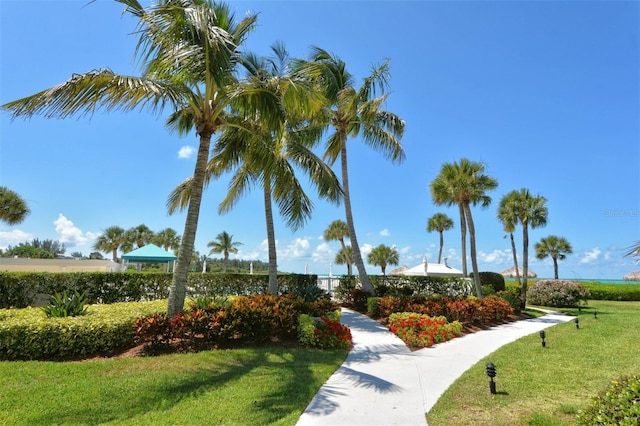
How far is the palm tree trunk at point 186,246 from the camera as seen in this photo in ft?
23.7

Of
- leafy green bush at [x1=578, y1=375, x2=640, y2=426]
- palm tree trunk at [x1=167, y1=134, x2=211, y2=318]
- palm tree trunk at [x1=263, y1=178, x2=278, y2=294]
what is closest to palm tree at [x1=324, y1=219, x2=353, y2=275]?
palm tree trunk at [x1=263, y1=178, x2=278, y2=294]

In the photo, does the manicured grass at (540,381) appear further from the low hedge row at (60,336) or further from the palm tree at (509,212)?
the palm tree at (509,212)

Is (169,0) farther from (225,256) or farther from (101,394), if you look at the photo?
(225,256)

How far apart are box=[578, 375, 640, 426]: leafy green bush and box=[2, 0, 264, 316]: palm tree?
22.6ft

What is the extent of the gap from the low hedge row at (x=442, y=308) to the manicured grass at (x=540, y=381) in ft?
6.18

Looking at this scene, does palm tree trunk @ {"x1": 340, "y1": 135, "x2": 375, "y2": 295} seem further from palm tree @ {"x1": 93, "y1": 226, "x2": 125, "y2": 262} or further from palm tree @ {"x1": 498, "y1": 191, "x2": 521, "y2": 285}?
palm tree @ {"x1": 93, "y1": 226, "x2": 125, "y2": 262}

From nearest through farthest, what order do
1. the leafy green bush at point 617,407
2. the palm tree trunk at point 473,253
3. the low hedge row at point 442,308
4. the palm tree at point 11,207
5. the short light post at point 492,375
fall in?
the leafy green bush at point 617,407
the short light post at point 492,375
the low hedge row at point 442,308
the palm tree trunk at point 473,253
the palm tree at point 11,207

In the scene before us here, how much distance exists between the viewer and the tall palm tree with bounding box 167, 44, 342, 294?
312 inches

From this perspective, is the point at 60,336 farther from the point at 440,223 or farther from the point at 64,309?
the point at 440,223

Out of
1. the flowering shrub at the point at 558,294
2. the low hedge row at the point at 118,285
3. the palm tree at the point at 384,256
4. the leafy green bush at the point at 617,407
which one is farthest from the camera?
the palm tree at the point at 384,256

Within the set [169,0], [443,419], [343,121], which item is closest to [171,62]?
[169,0]

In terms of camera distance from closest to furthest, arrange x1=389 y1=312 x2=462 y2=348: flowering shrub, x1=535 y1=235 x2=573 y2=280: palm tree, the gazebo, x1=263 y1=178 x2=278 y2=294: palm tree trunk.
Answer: x1=389 y1=312 x2=462 y2=348: flowering shrub < x1=263 y1=178 x2=278 y2=294: palm tree trunk < the gazebo < x1=535 y1=235 x2=573 y2=280: palm tree

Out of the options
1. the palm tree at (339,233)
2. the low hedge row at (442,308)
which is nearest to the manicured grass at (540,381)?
the low hedge row at (442,308)

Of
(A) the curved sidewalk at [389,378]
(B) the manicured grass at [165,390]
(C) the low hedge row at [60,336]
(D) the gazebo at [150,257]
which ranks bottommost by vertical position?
(A) the curved sidewalk at [389,378]
